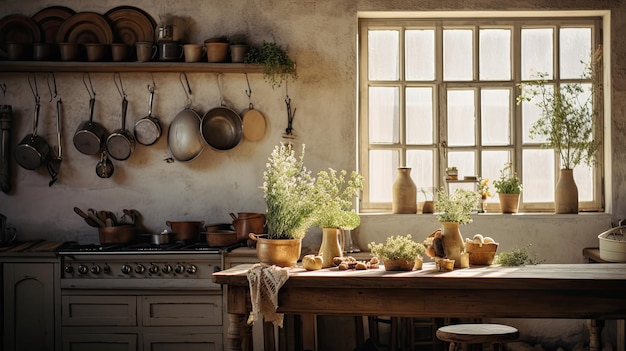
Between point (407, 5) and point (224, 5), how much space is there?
1372 millimetres

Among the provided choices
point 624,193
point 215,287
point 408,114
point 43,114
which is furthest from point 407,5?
point 43,114

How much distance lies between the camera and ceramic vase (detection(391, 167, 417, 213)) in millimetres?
5871

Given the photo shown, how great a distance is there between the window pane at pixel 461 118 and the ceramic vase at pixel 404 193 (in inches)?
19.8

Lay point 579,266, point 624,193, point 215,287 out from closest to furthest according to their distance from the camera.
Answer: point 579,266, point 215,287, point 624,193

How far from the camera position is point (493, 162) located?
6.12 meters

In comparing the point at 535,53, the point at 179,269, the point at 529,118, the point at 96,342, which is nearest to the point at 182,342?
the point at 179,269

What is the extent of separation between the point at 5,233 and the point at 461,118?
3567mm

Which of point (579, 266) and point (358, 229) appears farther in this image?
point (358, 229)

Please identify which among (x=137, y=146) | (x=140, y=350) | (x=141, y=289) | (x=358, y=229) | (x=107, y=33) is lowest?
(x=140, y=350)

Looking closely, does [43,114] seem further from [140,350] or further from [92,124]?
[140,350]

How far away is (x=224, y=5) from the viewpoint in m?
5.98

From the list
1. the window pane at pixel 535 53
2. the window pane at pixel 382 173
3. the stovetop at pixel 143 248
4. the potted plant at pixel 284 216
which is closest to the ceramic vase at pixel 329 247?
the potted plant at pixel 284 216

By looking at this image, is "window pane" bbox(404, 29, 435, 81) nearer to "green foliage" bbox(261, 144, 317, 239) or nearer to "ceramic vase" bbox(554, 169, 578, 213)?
"ceramic vase" bbox(554, 169, 578, 213)

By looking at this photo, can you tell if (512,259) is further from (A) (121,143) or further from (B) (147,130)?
(A) (121,143)
